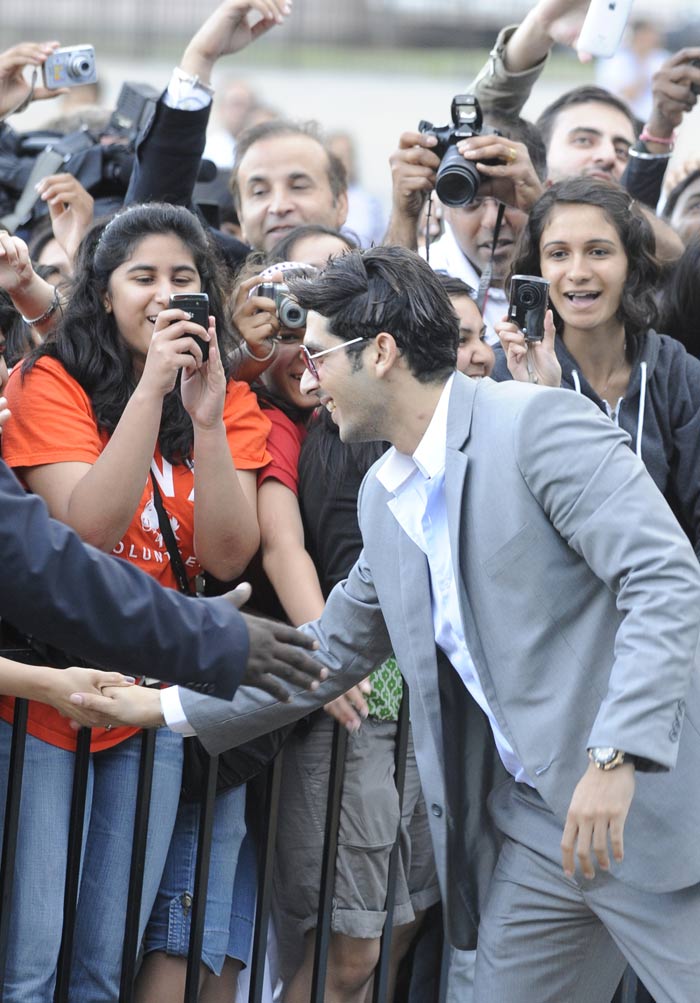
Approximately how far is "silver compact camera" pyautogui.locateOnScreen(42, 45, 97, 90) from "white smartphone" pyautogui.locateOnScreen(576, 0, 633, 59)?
164cm

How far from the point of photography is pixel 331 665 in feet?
11.6

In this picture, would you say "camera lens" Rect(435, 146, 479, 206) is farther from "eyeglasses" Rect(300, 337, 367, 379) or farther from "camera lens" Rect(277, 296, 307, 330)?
"eyeglasses" Rect(300, 337, 367, 379)

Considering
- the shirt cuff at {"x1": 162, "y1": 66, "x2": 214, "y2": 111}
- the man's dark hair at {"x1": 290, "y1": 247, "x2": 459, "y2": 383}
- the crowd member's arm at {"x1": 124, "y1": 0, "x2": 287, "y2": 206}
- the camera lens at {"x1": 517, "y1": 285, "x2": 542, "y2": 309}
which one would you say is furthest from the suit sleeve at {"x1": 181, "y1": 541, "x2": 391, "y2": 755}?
the shirt cuff at {"x1": 162, "y1": 66, "x2": 214, "y2": 111}

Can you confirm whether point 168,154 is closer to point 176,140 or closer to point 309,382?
point 176,140

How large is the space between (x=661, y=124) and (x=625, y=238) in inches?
50.4

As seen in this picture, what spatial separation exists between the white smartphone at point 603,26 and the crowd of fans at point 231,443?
0.57 meters

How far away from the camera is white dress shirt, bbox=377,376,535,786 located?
330 cm

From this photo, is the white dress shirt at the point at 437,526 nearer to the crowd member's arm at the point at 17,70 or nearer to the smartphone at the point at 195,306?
the smartphone at the point at 195,306

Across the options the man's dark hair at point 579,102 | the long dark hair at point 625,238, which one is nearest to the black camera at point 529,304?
the long dark hair at point 625,238

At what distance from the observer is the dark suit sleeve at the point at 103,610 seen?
275cm

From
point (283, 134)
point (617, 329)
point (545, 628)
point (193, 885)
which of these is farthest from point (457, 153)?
point (193, 885)

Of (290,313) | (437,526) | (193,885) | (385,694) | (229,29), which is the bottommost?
(193,885)

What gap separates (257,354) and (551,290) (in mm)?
843

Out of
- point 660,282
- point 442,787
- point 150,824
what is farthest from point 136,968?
point 660,282
